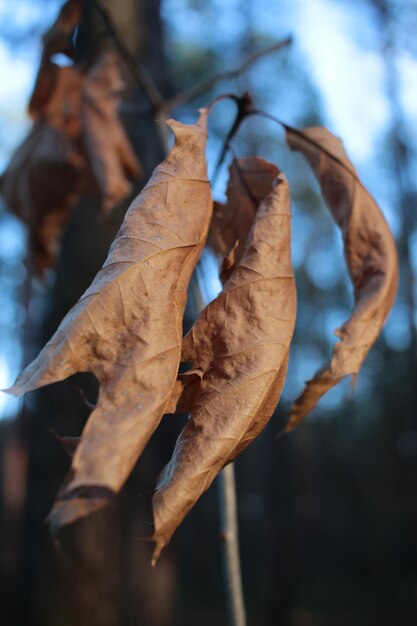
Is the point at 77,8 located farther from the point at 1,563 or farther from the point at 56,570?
the point at 1,563

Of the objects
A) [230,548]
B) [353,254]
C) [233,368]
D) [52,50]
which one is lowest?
[230,548]

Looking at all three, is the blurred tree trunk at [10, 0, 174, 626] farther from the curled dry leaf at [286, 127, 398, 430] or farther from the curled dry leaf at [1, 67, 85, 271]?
the curled dry leaf at [286, 127, 398, 430]

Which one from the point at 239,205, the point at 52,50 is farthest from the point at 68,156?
the point at 239,205

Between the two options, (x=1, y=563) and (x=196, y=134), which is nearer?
(x=196, y=134)

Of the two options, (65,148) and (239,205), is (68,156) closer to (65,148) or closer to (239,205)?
(65,148)

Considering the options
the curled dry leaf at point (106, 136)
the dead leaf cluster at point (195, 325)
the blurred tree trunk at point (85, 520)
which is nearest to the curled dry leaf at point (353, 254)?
the dead leaf cluster at point (195, 325)

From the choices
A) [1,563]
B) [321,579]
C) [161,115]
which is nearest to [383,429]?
[321,579]
